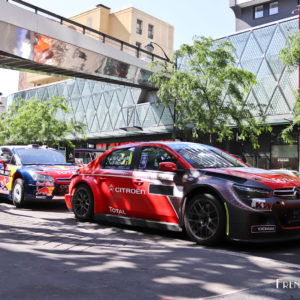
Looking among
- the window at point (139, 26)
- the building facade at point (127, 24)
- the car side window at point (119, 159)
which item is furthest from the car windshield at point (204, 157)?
the window at point (139, 26)

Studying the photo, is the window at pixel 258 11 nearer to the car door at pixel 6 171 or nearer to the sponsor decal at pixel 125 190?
the car door at pixel 6 171

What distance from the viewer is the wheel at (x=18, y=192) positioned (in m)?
9.69

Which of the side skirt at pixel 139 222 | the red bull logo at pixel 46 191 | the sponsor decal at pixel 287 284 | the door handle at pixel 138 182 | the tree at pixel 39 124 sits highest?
the tree at pixel 39 124

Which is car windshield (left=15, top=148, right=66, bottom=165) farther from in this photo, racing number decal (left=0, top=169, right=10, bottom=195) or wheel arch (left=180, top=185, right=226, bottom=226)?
wheel arch (left=180, top=185, right=226, bottom=226)

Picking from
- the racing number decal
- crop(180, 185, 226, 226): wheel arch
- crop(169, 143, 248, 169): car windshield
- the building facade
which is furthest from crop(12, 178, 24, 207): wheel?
the building facade

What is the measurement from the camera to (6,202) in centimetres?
1134

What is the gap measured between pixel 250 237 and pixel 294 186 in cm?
96

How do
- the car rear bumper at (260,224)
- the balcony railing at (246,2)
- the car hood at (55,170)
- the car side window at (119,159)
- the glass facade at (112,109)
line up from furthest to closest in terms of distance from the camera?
the balcony railing at (246,2), the glass facade at (112,109), the car hood at (55,170), the car side window at (119,159), the car rear bumper at (260,224)

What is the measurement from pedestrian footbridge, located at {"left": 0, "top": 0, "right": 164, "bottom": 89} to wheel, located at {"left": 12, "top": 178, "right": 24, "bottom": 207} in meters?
7.24

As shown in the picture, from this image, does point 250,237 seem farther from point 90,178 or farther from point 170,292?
point 90,178

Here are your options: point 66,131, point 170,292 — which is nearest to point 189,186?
point 170,292

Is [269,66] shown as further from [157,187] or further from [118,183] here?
[157,187]

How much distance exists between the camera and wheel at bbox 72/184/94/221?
7.32m

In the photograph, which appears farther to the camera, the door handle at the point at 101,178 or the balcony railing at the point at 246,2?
the balcony railing at the point at 246,2
